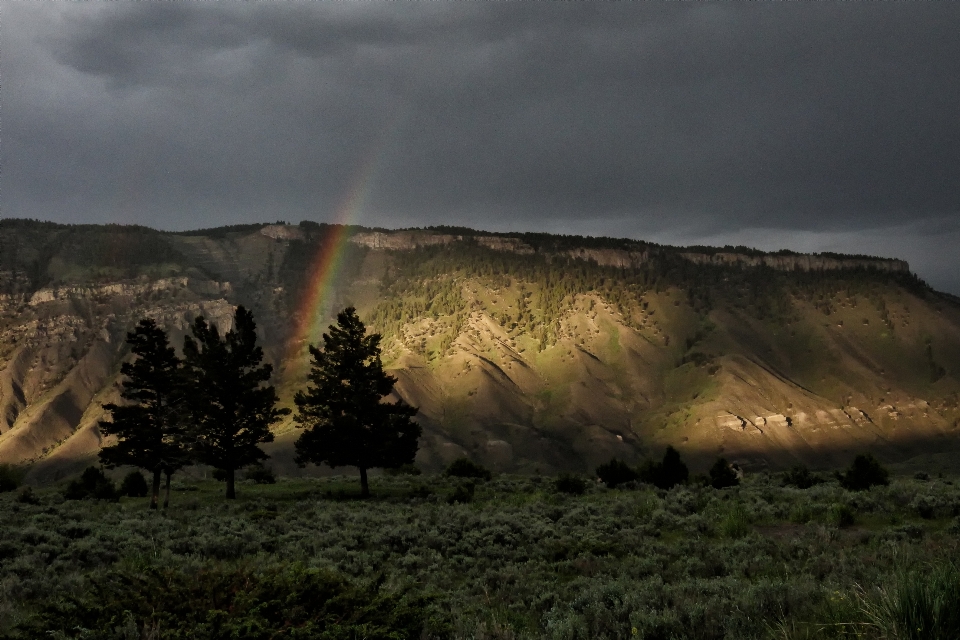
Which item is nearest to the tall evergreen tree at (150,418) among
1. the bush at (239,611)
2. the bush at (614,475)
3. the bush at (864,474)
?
the bush at (614,475)

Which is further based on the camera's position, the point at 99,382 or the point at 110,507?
the point at 99,382

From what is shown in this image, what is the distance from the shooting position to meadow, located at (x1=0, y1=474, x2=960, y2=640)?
801cm

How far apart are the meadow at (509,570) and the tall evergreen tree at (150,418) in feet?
25.4

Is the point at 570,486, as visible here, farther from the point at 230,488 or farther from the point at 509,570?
the point at 509,570

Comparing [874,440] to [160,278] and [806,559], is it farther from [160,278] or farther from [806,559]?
[160,278]

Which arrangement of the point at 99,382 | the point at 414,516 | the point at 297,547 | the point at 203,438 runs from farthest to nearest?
the point at 99,382, the point at 203,438, the point at 414,516, the point at 297,547

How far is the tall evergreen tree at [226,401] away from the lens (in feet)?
135

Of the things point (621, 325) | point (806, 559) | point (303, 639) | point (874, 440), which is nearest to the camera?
point (303, 639)

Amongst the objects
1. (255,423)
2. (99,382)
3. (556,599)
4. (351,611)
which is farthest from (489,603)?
A: (99,382)

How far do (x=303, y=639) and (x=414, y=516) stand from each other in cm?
1841

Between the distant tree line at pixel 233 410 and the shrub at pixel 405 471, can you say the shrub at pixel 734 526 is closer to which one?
the distant tree line at pixel 233 410

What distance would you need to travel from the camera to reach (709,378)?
151000 millimetres

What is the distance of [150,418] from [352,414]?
12.0 m

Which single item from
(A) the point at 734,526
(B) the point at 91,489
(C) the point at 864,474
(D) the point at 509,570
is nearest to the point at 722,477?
(C) the point at 864,474
